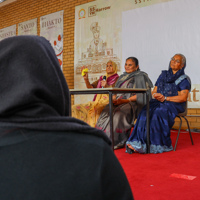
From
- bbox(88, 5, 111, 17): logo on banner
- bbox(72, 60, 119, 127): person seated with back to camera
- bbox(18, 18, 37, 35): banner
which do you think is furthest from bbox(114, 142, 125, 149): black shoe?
bbox(18, 18, 37, 35): banner

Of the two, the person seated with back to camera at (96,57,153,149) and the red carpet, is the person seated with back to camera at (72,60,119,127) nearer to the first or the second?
the person seated with back to camera at (96,57,153,149)

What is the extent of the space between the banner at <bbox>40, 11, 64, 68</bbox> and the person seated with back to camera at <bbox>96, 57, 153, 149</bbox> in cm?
331

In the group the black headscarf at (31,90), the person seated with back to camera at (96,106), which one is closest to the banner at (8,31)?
the person seated with back to camera at (96,106)

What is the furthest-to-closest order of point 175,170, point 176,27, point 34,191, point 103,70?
point 103,70, point 176,27, point 175,170, point 34,191

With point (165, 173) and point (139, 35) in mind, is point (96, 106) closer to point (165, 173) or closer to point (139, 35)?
point (165, 173)

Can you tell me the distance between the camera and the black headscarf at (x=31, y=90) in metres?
0.54

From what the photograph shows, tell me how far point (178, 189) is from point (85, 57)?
4.56 m

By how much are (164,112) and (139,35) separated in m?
2.49

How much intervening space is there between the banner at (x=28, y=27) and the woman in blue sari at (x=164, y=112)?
4.81m

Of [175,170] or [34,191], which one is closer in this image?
[34,191]

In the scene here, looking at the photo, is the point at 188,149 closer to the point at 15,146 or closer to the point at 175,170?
the point at 175,170

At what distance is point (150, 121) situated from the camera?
9.96ft

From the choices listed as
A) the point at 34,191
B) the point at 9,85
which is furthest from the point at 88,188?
the point at 9,85

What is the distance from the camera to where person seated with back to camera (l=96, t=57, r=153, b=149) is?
3.28 meters
